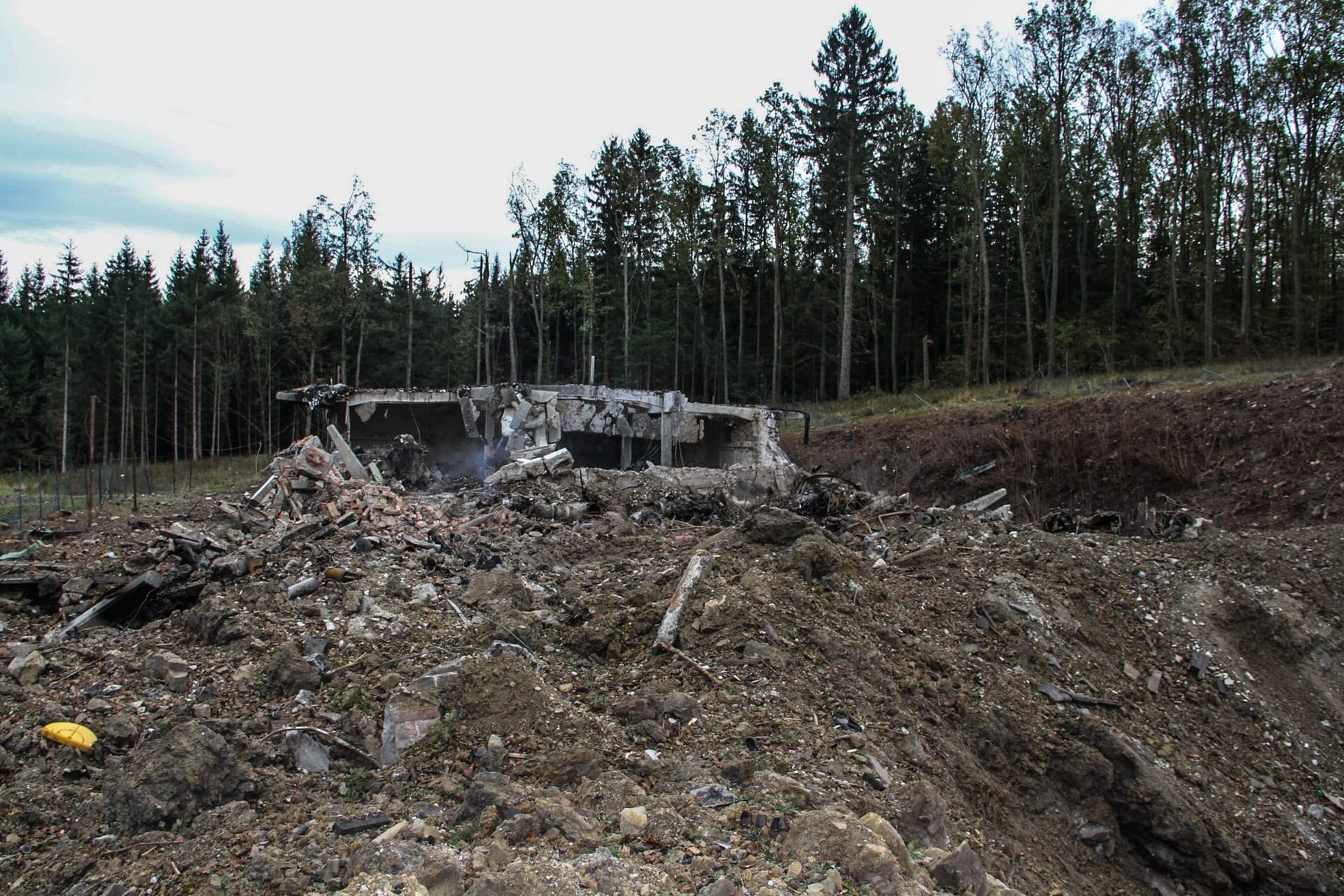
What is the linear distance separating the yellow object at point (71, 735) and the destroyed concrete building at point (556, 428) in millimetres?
8948

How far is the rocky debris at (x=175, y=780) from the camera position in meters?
3.23

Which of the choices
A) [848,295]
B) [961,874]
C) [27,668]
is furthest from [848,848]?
[848,295]

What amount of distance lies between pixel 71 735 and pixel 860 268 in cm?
3134

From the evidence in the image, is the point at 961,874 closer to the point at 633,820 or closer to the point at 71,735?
the point at 633,820

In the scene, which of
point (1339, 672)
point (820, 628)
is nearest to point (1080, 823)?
point (820, 628)

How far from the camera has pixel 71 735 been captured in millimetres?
3965

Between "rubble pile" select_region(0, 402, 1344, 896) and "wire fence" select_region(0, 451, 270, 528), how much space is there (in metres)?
5.06

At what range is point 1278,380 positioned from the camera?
14.6m

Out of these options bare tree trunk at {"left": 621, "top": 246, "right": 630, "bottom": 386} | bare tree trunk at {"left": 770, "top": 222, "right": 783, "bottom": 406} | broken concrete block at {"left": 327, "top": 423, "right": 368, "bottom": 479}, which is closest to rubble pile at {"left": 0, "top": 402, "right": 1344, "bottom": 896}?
broken concrete block at {"left": 327, "top": 423, "right": 368, "bottom": 479}

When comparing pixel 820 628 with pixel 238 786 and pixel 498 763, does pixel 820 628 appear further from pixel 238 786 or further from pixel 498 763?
pixel 238 786

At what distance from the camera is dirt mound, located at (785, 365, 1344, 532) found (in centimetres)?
1211

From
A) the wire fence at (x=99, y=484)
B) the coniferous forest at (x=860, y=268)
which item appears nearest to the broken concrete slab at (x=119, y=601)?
the wire fence at (x=99, y=484)

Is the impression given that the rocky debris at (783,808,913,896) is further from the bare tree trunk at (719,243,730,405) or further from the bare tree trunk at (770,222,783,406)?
the bare tree trunk at (719,243,730,405)

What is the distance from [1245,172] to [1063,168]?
19.2 feet
